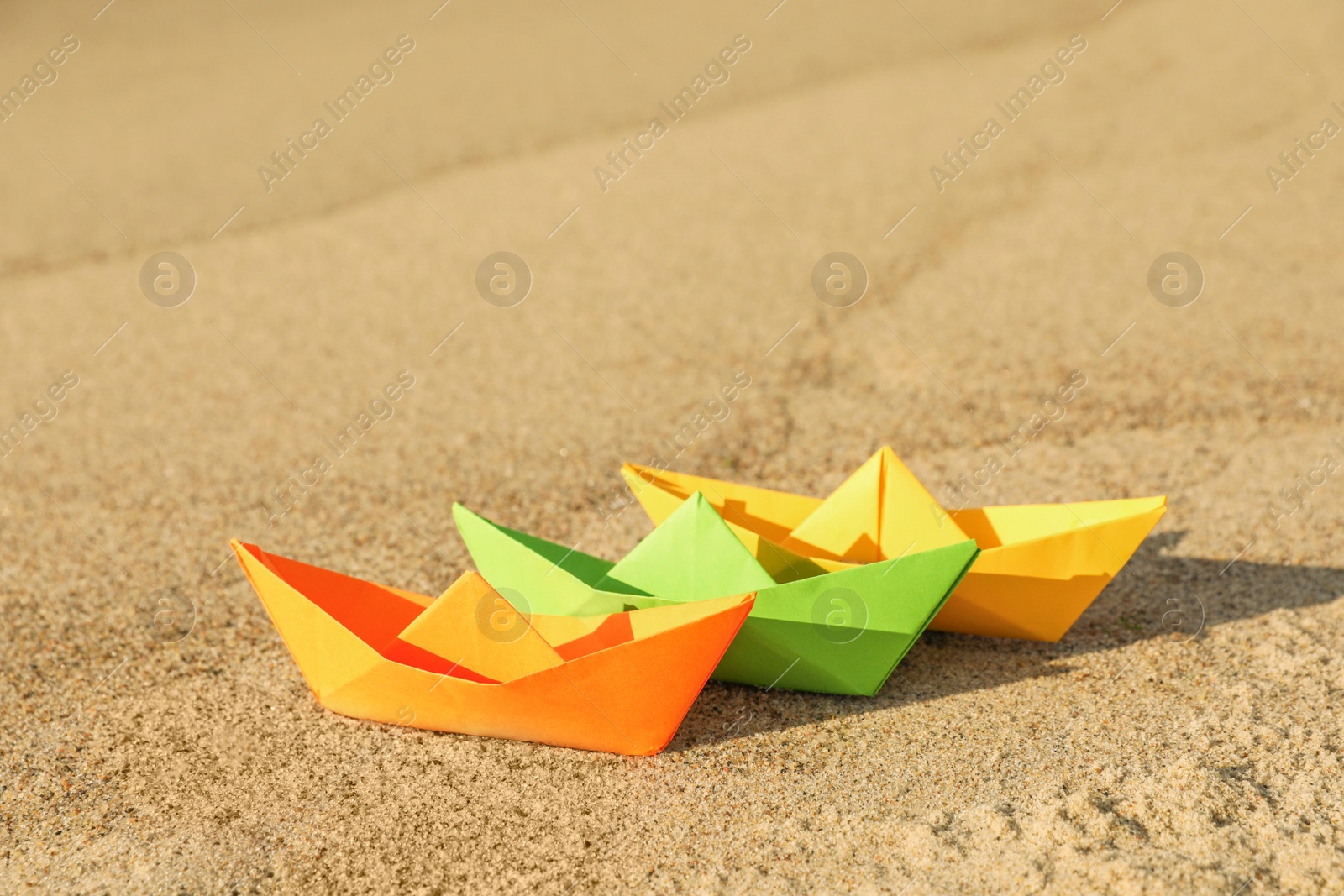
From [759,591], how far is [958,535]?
0.58 meters

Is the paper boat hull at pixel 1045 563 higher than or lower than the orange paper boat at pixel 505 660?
lower

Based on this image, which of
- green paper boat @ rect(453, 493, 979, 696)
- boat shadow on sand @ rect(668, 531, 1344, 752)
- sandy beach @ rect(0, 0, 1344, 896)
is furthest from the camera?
boat shadow on sand @ rect(668, 531, 1344, 752)

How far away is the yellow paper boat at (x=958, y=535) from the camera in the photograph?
246cm

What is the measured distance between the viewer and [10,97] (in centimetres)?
752

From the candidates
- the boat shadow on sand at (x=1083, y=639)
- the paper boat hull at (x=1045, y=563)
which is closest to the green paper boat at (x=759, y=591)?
the boat shadow on sand at (x=1083, y=639)

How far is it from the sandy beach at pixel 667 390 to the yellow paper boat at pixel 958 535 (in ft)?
0.53

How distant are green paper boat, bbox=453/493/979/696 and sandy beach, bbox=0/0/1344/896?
13 centimetres

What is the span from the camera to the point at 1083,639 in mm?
2707

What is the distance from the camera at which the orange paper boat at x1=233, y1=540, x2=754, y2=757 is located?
213 centimetres

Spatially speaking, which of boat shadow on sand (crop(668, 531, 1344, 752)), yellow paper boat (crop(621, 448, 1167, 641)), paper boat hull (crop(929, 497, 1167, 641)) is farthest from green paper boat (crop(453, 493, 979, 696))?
paper boat hull (crop(929, 497, 1167, 641))

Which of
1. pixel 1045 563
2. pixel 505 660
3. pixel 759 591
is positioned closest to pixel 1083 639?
pixel 1045 563

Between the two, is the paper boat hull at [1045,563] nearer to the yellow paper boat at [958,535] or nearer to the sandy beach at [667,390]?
the yellow paper boat at [958,535]

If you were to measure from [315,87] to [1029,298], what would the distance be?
5498 mm

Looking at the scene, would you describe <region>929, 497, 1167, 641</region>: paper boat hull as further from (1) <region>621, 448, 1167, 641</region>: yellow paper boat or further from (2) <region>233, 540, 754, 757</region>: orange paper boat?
(2) <region>233, 540, 754, 757</region>: orange paper boat
